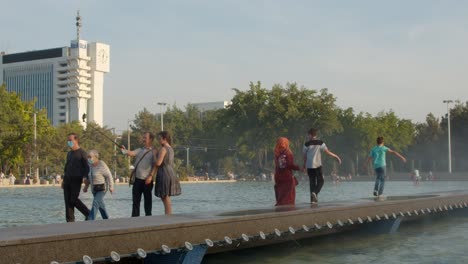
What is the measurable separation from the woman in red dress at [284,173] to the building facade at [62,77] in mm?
158530

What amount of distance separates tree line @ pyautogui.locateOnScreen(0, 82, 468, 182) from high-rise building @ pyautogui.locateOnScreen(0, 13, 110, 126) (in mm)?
69059

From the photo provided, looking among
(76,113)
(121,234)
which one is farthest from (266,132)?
(76,113)

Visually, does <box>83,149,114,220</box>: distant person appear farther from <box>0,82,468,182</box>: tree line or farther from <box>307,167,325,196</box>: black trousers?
<box>0,82,468,182</box>: tree line

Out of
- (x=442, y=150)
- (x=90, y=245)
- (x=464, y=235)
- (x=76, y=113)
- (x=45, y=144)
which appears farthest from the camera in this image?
(x=76, y=113)

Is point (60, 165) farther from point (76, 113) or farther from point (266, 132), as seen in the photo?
point (76, 113)

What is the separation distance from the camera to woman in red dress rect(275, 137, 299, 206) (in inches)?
443

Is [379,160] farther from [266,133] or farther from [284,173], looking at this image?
[266,133]

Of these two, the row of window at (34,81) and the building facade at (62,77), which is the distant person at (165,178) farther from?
the row of window at (34,81)

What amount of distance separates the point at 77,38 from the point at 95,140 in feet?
314

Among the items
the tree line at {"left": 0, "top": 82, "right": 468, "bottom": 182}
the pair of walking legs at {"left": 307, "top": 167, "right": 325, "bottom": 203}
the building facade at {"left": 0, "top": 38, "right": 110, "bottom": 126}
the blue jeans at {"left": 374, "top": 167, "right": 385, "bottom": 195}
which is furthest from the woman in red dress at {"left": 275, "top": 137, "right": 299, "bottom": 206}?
the building facade at {"left": 0, "top": 38, "right": 110, "bottom": 126}

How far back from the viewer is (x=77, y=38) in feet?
→ 559

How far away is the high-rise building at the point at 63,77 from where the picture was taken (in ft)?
546

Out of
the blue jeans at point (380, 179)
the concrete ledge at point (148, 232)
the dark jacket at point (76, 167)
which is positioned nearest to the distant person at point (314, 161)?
the concrete ledge at point (148, 232)

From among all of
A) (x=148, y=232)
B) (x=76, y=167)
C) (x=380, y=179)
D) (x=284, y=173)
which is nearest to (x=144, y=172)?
(x=76, y=167)
